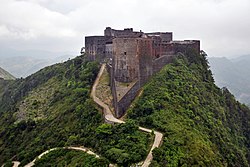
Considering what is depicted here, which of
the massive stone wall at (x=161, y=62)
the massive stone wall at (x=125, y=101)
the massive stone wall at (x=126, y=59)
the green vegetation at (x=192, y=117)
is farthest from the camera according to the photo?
the massive stone wall at (x=161, y=62)

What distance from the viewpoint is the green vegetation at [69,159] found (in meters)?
38.3

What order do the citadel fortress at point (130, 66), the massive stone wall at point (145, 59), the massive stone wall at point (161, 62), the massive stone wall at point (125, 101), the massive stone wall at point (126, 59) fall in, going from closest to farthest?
the massive stone wall at point (125, 101) → the citadel fortress at point (130, 66) → the massive stone wall at point (126, 59) → the massive stone wall at point (145, 59) → the massive stone wall at point (161, 62)

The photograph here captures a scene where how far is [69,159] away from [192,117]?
19569mm

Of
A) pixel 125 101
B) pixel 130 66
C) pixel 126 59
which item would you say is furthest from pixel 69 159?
pixel 126 59

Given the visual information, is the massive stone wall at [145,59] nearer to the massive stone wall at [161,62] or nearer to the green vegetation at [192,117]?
the green vegetation at [192,117]

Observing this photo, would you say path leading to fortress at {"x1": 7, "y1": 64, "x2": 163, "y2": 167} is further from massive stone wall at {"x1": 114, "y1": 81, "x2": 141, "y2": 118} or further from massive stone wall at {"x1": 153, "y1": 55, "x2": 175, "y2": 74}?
massive stone wall at {"x1": 153, "y1": 55, "x2": 175, "y2": 74}

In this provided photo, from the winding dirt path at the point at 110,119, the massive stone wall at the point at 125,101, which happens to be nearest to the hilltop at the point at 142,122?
the winding dirt path at the point at 110,119

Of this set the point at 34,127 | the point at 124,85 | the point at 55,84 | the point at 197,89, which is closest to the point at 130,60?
the point at 124,85

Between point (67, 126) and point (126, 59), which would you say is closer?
point (126, 59)

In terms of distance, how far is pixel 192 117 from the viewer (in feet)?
172

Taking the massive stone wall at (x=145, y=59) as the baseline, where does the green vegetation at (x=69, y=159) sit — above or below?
below

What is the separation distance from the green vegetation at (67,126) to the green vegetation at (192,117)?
11.8 feet

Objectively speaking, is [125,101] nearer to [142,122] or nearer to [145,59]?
[142,122]

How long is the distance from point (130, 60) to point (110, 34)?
25.8 meters
